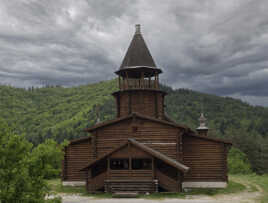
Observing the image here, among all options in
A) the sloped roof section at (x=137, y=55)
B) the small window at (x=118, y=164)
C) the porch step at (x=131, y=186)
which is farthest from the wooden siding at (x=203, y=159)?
the sloped roof section at (x=137, y=55)

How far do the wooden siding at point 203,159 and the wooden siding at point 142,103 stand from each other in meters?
3.72

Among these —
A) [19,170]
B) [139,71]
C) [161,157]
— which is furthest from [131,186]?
[19,170]

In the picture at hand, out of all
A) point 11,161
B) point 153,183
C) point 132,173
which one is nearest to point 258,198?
point 153,183

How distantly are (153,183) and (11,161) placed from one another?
1462cm

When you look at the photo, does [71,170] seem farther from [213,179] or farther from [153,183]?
[213,179]

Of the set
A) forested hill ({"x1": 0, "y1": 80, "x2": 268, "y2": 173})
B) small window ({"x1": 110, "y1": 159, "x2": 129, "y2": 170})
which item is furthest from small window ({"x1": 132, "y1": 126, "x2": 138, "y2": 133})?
forested hill ({"x1": 0, "y1": 80, "x2": 268, "y2": 173})

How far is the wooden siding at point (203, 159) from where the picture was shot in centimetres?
2525

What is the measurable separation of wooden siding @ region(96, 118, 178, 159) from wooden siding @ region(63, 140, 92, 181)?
108 inches

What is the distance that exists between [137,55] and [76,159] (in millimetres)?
11239

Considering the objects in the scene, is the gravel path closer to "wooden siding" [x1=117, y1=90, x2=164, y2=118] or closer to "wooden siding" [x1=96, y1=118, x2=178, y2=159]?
"wooden siding" [x1=96, y1=118, x2=178, y2=159]

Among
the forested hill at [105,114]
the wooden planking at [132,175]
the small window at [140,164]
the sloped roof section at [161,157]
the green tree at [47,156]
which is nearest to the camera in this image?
the green tree at [47,156]

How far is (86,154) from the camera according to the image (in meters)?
27.2

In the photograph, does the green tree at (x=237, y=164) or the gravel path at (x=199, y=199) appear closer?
the gravel path at (x=199, y=199)

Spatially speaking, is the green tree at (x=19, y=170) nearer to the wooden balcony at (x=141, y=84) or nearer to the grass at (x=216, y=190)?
the grass at (x=216, y=190)
